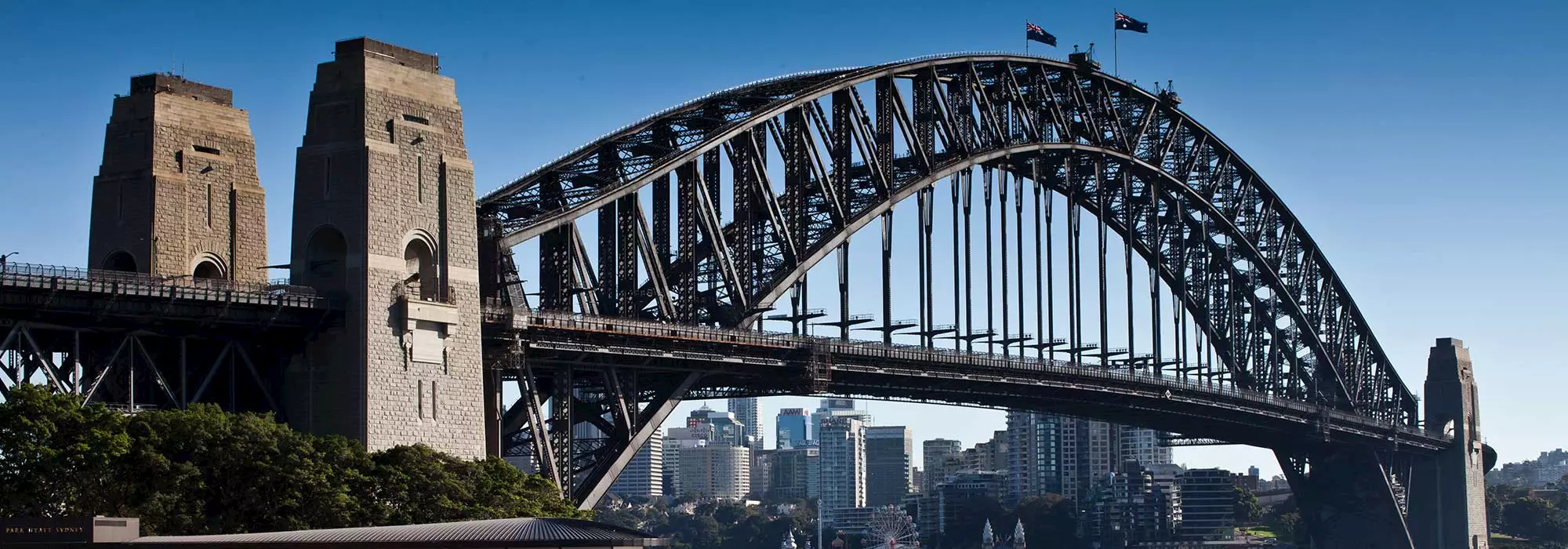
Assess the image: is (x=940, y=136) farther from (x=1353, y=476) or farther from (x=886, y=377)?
(x=1353, y=476)

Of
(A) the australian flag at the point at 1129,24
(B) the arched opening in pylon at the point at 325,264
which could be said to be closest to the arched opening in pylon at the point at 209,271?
(B) the arched opening in pylon at the point at 325,264

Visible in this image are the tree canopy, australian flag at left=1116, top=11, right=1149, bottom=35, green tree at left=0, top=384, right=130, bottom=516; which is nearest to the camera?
green tree at left=0, top=384, right=130, bottom=516

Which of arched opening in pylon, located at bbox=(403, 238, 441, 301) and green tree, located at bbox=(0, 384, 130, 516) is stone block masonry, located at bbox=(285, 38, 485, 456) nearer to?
arched opening in pylon, located at bbox=(403, 238, 441, 301)

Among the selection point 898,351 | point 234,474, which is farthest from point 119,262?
point 898,351

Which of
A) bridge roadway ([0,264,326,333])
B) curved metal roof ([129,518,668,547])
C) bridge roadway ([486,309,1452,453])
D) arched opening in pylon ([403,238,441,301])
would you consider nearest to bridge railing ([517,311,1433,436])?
bridge roadway ([486,309,1452,453])

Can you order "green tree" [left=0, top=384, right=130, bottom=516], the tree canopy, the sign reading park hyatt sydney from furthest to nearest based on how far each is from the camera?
the tree canopy, "green tree" [left=0, top=384, right=130, bottom=516], the sign reading park hyatt sydney

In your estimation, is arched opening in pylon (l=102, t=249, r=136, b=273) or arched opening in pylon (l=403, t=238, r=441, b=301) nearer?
arched opening in pylon (l=403, t=238, r=441, b=301)
